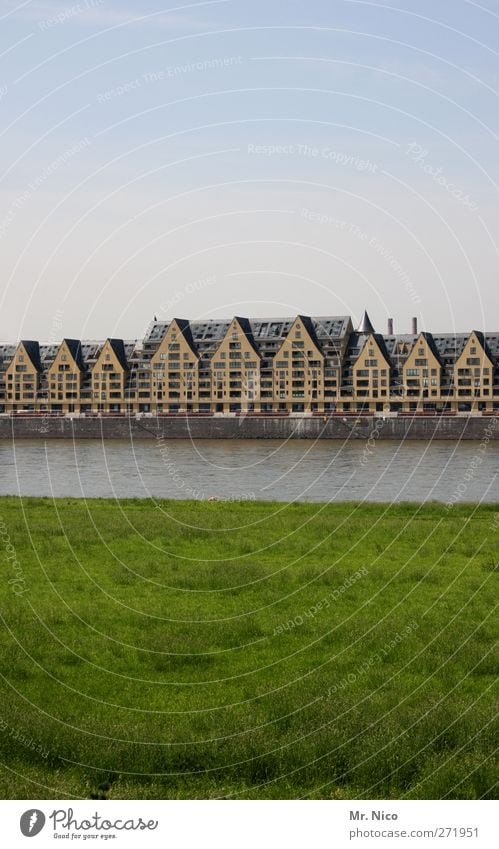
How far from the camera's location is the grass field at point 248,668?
33.2 feet

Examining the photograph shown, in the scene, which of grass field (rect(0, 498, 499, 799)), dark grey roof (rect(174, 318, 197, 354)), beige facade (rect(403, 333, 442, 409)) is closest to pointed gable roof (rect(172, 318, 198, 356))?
dark grey roof (rect(174, 318, 197, 354))

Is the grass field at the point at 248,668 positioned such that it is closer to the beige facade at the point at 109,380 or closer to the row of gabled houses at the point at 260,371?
the row of gabled houses at the point at 260,371

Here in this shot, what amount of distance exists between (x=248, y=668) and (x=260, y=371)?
12980 cm

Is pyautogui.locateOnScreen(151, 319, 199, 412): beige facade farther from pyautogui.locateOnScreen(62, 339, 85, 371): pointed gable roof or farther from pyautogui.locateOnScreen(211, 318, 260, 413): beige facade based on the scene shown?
pyautogui.locateOnScreen(62, 339, 85, 371): pointed gable roof

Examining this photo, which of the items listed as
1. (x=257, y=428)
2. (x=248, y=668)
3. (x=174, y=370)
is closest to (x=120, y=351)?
(x=174, y=370)

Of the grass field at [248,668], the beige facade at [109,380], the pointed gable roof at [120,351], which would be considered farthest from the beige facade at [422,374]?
the grass field at [248,668]

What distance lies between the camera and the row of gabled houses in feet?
441

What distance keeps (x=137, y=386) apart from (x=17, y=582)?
425ft

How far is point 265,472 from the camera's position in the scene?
→ 62656mm

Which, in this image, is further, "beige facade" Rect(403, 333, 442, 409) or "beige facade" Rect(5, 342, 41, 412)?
"beige facade" Rect(5, 342, 41, 412)

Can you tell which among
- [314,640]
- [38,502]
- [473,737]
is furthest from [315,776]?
[38,502]

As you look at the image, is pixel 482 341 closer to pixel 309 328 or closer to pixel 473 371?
pixel 473 371

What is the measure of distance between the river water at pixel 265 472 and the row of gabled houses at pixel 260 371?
108 ft

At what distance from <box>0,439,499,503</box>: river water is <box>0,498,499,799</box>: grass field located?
2245cm
